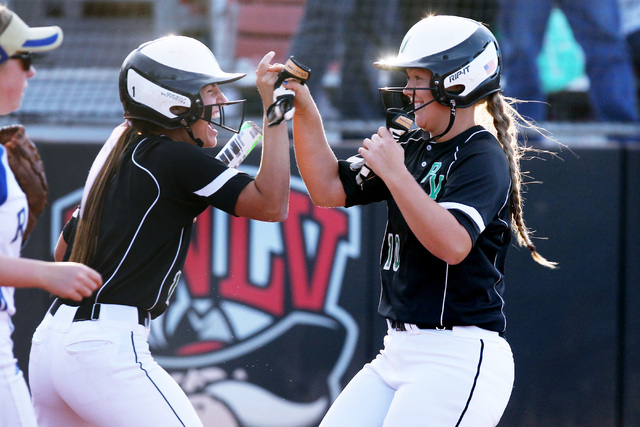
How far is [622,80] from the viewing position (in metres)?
5.57

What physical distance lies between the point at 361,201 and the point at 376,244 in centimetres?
182

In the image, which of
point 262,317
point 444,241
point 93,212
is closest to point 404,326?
point 444,241

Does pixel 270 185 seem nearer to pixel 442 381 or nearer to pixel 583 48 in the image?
pixel 442 381

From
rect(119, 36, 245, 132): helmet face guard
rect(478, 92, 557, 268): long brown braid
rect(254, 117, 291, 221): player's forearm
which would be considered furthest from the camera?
rect(478, 92, 557, 268): long brown braid

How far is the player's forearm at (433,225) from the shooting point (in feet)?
8.54

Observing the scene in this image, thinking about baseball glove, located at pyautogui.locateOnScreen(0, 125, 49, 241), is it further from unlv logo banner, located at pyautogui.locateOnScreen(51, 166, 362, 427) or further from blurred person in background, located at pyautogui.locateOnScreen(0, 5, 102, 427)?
unlv logo banner, located at pyautogui.locateOnScreen(51, 166, 362, 427)

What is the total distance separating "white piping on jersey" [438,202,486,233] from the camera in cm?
266

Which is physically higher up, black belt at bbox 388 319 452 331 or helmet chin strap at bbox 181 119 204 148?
helmet chin strap at bbox 181 119 204 148

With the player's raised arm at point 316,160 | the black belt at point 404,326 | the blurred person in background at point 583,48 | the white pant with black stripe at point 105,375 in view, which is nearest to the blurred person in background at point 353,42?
the blurred person in background at point 583,48

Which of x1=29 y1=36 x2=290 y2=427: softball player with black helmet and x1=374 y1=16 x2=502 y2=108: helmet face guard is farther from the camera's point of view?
x1=374 y1=16 x2=502 y2=108: helmet face guard

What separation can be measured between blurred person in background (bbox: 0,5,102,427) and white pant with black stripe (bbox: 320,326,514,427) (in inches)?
42.9

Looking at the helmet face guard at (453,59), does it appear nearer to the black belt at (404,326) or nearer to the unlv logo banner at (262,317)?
the black belt at (404,326)

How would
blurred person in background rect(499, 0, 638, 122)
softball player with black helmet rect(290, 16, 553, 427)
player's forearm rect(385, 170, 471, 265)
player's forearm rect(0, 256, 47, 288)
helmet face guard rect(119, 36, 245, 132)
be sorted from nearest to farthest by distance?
player's forearm rect(0, 256, 47, 288), player's forearm rect(385, 170, 471, 265), softball player with black helmet rect(290, 16, 553, 427), helmet face guard rect(119, 36, 245, 132), blurred person in background rect(499, 0, 638, 122)

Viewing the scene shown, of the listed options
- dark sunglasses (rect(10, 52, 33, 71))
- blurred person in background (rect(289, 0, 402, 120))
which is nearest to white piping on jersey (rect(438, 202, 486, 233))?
dark sunglasses (rect(10, 52, 33, 71))
